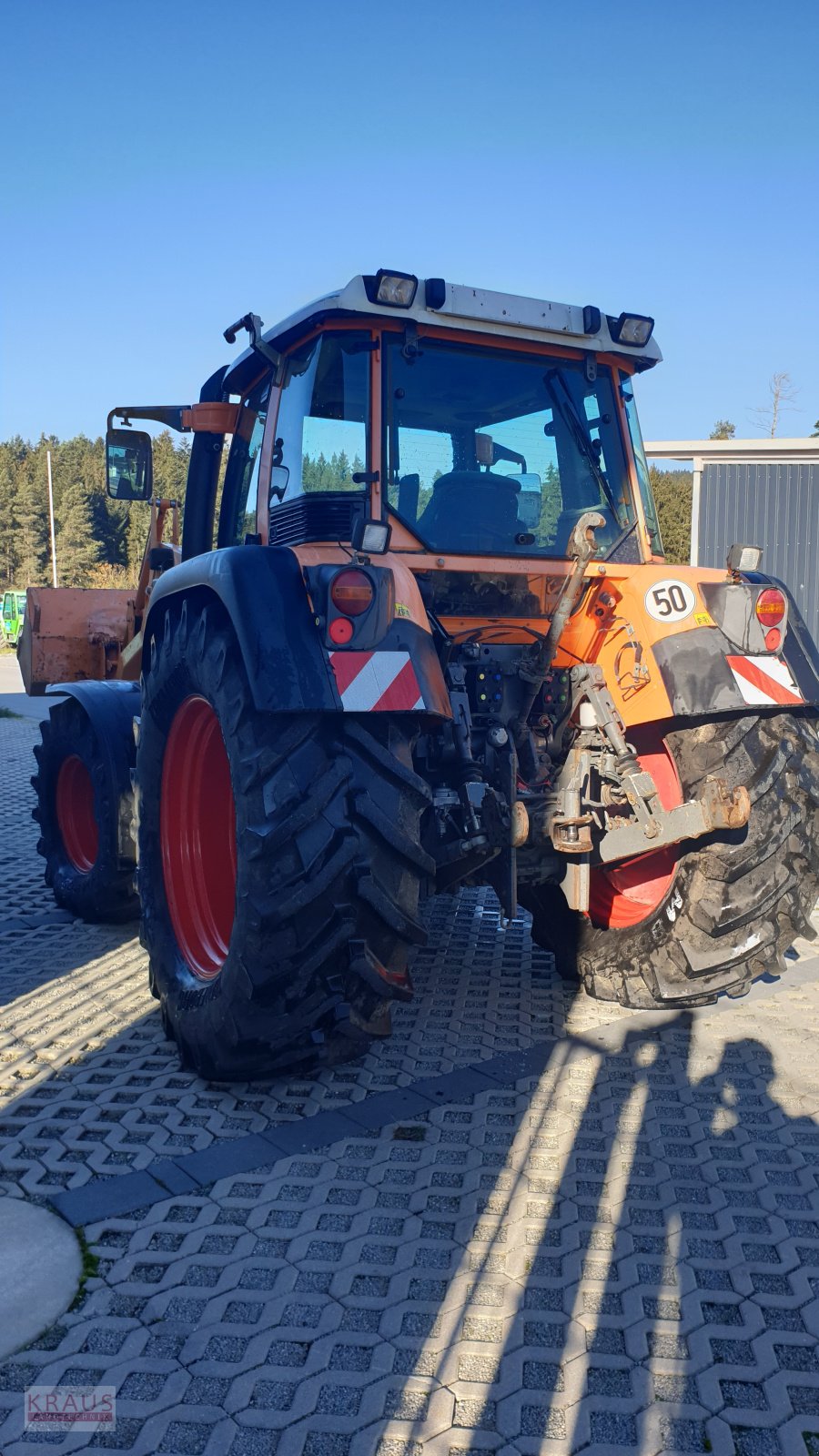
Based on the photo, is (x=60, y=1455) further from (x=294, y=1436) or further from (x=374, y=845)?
(x=374, y=845)

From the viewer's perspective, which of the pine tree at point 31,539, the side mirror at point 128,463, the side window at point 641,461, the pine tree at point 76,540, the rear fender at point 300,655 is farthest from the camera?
the pine tree at point 31,539

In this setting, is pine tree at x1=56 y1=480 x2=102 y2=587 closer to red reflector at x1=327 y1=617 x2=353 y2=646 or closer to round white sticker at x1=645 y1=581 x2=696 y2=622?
round white sticker at x1=645 y1=581 x2=696 y2=622

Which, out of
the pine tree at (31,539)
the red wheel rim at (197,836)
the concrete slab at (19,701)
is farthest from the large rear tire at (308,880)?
the pine tree at (31,539)

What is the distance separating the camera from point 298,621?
3.19 metres

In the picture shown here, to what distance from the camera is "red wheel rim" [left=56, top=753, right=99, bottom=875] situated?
5715 millimetres

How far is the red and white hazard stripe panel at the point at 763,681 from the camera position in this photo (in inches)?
144

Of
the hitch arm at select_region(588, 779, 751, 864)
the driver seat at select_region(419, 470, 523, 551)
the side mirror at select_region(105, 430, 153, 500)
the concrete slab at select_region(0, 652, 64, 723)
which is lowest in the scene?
the concrete slab at select_region(0, 652, 64, 723)

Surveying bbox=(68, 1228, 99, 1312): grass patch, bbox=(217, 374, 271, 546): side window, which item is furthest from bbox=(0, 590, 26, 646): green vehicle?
bbox=(68, 1228, 99, 1312): grass patch

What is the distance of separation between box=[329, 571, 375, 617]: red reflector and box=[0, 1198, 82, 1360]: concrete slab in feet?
5.67

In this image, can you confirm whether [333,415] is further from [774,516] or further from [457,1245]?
[774,516]

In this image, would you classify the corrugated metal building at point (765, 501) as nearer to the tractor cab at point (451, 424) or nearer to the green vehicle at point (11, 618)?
the tractor cab at point (451, 424)

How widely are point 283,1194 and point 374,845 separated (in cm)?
93

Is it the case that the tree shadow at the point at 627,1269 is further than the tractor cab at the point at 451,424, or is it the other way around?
the tractor cab at the point at 451,424

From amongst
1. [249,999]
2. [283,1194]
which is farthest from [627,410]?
[283,1194]
